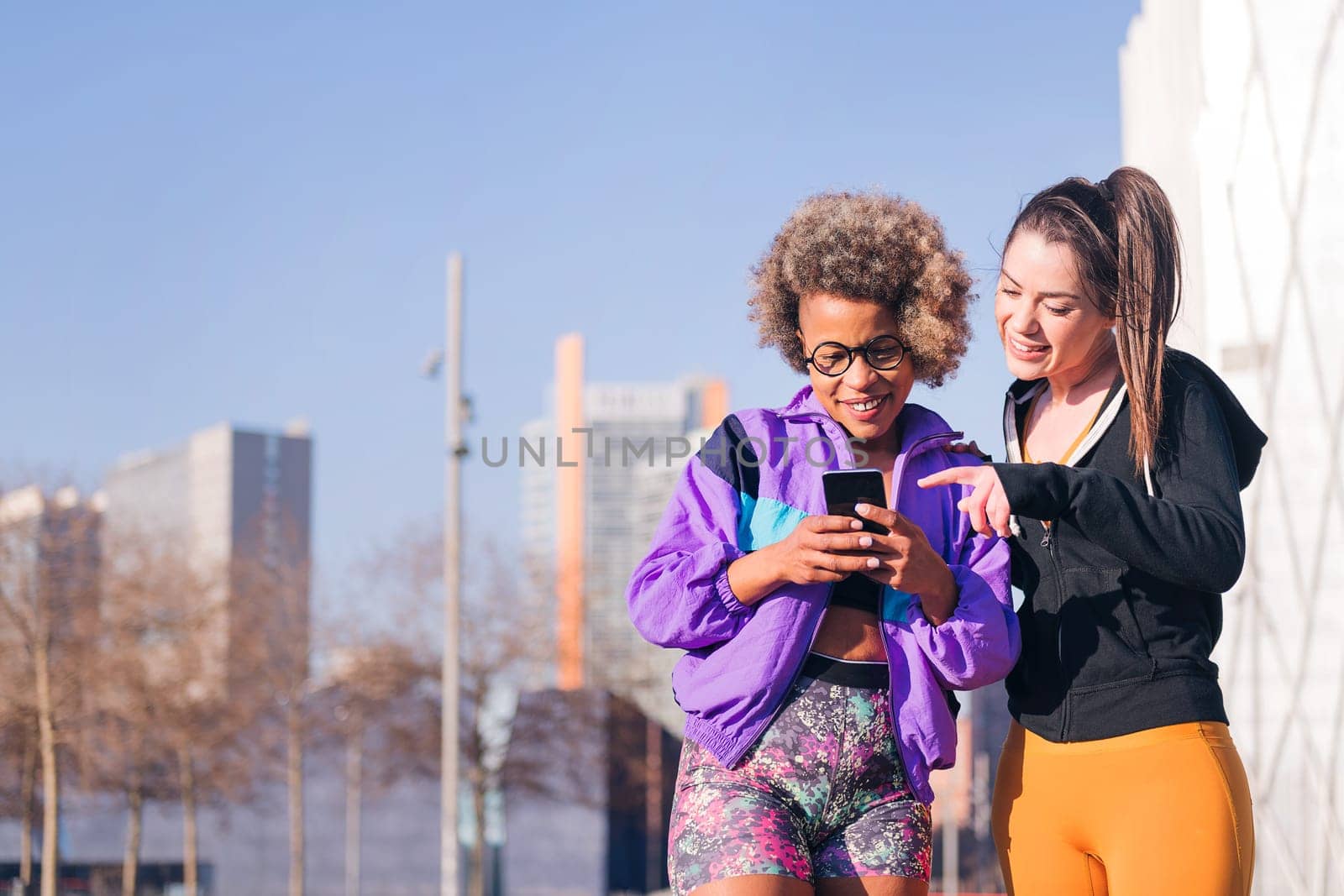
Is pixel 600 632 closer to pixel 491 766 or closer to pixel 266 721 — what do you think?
pixel 491 766

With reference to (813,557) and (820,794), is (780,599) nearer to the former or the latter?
(813,557)

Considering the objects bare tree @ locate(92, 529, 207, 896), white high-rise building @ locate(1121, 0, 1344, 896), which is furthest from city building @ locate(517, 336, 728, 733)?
bare tree @ locate(92, 529, 207, 896)

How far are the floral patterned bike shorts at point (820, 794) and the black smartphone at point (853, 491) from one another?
12.8 inches

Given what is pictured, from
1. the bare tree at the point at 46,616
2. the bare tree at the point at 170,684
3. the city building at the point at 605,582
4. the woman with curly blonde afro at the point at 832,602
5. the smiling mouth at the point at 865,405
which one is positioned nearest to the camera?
the woman with curly blonde afro at the point at 832,602

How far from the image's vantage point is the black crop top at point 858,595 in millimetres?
2580

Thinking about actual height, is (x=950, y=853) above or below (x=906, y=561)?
below

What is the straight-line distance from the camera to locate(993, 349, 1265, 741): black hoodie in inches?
92.1

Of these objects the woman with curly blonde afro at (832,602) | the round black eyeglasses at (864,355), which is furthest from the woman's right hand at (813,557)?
the round black eyeglasses at (864,355)

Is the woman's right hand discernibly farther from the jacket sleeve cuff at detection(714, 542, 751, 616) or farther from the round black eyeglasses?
the round black eyeglasses

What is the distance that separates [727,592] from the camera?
2510 mm

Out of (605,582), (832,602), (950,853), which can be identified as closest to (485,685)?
(605,582)

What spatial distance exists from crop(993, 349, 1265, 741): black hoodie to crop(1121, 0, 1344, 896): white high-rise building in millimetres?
9162

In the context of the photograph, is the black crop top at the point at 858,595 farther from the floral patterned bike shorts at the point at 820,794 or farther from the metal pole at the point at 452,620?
the metal pole at the point at 452,620

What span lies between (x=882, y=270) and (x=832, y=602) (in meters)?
0.68
